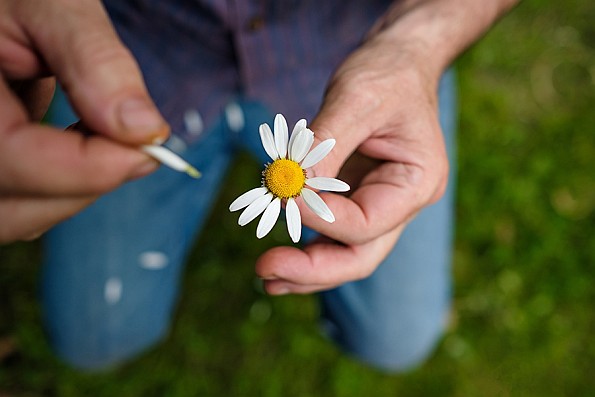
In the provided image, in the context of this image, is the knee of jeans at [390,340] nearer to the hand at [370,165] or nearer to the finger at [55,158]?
the hand at [370,165]

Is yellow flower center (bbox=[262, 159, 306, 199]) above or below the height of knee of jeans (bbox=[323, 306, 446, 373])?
above

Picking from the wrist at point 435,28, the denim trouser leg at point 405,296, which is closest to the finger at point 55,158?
the wrist at point 435,28

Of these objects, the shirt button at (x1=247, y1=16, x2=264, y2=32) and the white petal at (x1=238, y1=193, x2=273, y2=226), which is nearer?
the white petal at (x1=238, y1=193, x2=273, y2=226)

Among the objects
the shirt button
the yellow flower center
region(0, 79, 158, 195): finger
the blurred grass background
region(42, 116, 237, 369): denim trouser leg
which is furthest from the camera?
the blurred grass background

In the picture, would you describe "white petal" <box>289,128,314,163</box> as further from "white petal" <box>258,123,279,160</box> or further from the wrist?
the wrist

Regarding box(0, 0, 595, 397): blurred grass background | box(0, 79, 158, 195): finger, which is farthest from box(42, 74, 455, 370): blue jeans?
box(0, 79, 158, 195): finger

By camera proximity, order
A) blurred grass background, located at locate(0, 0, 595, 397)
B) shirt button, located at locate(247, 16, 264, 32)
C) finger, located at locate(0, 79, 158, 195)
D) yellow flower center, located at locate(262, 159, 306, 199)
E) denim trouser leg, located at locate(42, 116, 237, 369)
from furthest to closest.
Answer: blurred grass background, located at locate(0, 0, 595, 397), denim trouser leg, located at locate(42, 116, 237, 369), shirt button, located at locate(247, 16, 264, 32), yellow flower center, located at locate(262, 159, 306, 199), finger, located at locate(0, 79, 158, 195)

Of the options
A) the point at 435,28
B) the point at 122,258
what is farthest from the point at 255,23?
the point at 122,258

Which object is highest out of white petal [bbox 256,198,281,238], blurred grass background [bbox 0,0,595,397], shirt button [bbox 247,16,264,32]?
shirt button [bbox 247,16,264,32]

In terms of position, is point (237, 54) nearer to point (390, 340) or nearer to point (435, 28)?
point (435, 28)
